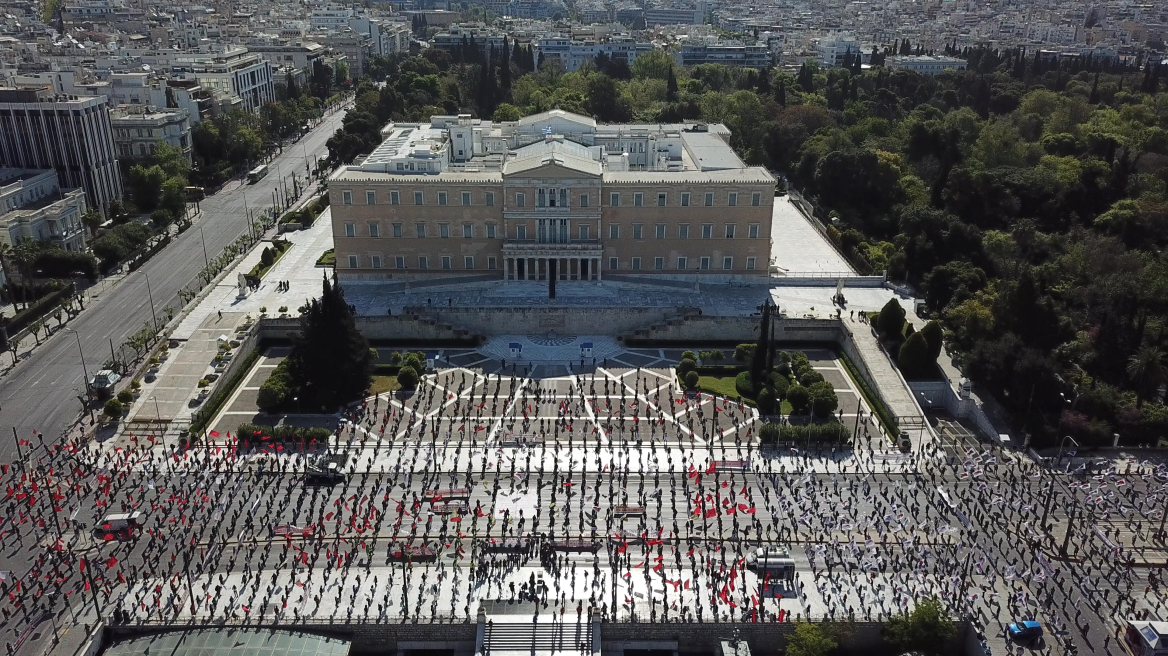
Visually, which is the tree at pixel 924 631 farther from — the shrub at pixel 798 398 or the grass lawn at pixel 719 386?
the grass lawn at pixel 719 386

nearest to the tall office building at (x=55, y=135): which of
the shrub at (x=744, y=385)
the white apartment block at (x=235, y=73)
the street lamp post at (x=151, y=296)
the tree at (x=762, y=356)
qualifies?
the street lamp post at (x=151, y=296)

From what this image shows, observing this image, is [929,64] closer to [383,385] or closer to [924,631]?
[383,385]

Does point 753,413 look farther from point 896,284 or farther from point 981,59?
point 981,59

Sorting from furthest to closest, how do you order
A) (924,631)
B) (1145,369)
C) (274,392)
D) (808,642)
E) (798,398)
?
(798,398) < (274,392) < (1145,369) < (924,631) < (808,642)

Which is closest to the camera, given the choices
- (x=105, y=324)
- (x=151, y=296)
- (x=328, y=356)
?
(x=328, y=356)

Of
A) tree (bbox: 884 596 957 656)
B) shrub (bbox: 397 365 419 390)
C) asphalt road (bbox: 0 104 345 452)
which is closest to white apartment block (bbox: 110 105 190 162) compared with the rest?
asphalt road (bbox: 0 104 345 452)

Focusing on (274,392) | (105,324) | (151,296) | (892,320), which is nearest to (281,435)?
(274,392)
